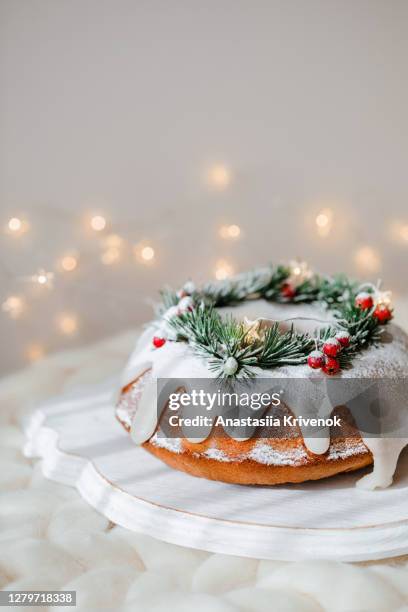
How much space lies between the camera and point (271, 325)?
1.13m

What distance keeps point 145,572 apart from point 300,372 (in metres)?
0.40

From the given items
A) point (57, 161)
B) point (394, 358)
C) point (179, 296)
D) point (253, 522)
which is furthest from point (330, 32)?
point (253, 522)

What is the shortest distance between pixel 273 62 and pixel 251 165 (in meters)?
0.31

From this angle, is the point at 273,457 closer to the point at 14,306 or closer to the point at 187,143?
the point at 14,306

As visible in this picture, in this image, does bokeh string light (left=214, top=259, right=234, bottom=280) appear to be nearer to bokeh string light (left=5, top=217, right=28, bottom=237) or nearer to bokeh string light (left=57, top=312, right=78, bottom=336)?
bokeh string light (left=57, top=312, right=78, bottom=336)

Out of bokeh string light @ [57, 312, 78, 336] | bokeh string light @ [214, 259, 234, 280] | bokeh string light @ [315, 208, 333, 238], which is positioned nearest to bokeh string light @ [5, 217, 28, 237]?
bokeh string light @ [57, 312, 78, 336]

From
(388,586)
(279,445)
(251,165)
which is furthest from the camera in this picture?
(251,165)

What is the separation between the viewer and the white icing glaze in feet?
3.34

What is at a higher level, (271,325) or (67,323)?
(271,325)

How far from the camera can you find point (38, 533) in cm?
102

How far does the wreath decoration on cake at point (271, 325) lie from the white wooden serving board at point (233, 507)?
0.21m

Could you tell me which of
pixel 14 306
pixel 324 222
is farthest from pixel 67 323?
pixel 324 222

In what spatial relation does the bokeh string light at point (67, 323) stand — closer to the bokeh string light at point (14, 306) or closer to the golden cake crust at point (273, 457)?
the bokeh string light at point (14, 306)

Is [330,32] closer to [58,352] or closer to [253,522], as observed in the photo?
[58,352]
